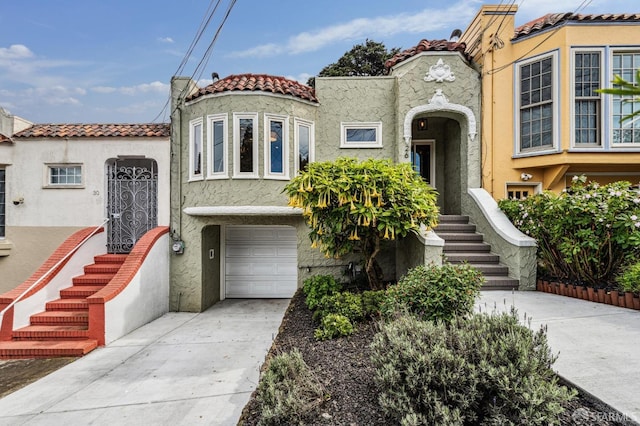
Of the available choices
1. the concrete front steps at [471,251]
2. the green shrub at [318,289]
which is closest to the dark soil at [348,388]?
the green shrub at [318,289]

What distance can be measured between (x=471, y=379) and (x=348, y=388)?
1.37m

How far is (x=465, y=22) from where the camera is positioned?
33.4 ft

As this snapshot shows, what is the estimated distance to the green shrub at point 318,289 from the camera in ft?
20.3

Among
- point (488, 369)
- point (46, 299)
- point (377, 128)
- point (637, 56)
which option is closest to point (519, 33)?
point (637, 56)

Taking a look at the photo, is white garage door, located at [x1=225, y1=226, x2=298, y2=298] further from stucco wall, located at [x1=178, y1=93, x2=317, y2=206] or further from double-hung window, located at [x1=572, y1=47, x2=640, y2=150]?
double-hung window, located at [x1=572, y1=47, x2=640, y2=150]

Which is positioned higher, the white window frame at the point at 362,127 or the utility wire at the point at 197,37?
the utility wire at the point at 197,37

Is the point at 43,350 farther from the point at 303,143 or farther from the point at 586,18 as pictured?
the point at 586,18

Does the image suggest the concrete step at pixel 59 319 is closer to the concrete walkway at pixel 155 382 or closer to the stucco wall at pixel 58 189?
the concrete walkway at pixel 155 382

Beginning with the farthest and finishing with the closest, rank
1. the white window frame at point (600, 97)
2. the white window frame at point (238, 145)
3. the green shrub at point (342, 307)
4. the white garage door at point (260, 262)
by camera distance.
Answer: the white garage door at point (260, 262) → the white window frame at point (238, 145) → the white window frame at point (600, 97) → the green shrub at point (342, 307)

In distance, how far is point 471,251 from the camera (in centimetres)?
768

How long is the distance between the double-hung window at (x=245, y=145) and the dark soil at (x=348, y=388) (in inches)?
184

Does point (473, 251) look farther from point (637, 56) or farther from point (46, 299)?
point (46, 299)

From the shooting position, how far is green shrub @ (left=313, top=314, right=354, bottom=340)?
16.2 feet

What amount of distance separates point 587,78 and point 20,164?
16.6 metres
